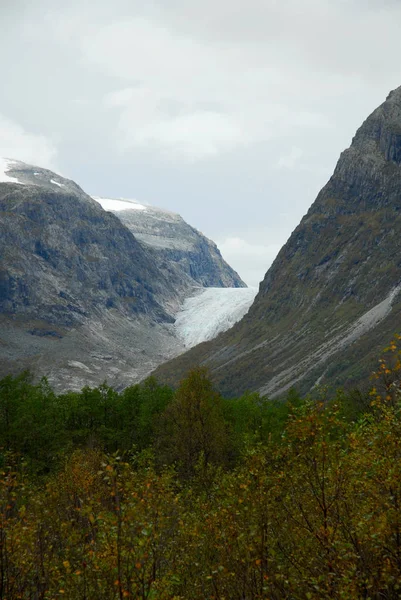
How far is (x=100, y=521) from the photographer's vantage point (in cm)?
1456

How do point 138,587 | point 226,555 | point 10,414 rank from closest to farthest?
1. point 138,587
2. point 226,555
3. point 10,414

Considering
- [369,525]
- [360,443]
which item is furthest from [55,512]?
[369,525]

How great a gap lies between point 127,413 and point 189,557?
5453 centimetres

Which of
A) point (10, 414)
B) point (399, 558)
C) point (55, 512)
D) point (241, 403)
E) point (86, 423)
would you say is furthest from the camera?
point (241, 403)

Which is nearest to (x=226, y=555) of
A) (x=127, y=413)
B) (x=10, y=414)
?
(x=10, y=414)

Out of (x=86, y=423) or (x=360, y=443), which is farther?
(x=86, y=423)

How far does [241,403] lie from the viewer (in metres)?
77.1

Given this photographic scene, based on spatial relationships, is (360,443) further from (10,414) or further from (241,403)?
(241,403)

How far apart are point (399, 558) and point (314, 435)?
11.0 ft

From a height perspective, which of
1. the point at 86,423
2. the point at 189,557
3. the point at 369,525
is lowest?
the point at 86,423

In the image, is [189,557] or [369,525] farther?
[189,557]

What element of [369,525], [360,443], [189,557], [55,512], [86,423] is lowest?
[86,423]

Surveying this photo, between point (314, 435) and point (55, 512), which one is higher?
point (314, 435)

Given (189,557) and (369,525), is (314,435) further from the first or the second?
(189,557)
